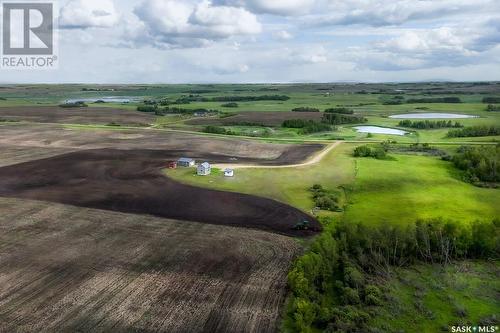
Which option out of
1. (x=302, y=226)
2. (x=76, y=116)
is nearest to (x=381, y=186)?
(x=302, y=226)

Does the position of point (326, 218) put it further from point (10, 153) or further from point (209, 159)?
point (10, 153)

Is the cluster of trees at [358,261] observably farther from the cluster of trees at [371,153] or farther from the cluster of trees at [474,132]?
the cluster of trees at [474,132]

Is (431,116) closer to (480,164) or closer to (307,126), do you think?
(307,126)

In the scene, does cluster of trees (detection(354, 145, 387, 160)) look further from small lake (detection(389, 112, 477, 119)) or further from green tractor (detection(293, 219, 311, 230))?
small lake (detection(389, 112, 477, 119))

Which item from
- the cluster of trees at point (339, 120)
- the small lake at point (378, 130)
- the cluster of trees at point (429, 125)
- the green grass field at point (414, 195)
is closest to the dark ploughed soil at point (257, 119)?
the cluster of trees at point (339, 120)

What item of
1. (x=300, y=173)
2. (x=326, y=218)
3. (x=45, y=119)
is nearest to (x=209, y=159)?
(x=300, y=173)
